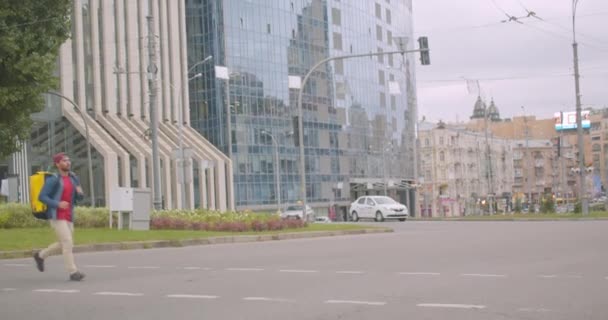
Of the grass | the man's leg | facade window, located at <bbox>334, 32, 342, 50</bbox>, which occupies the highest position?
facade window, located at <bbox>334, 32, 342, 50</bbox>

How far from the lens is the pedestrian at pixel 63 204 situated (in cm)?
1133

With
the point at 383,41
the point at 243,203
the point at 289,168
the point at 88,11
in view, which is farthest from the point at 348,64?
the point at 88,11

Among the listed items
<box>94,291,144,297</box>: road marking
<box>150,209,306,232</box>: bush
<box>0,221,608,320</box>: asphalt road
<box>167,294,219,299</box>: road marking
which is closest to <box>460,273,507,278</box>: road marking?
<box>0,221,608,320</box>: asphalt road

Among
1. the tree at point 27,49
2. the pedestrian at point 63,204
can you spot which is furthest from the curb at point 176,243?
the pedestrian at point 63,204

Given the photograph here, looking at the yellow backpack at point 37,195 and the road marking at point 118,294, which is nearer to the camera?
the road marking at point 118,294

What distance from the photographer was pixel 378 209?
1748 inches

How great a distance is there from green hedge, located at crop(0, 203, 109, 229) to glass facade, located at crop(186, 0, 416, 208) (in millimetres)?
41907

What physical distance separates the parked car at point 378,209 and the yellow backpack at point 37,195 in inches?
1312

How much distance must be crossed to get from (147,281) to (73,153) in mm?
44376

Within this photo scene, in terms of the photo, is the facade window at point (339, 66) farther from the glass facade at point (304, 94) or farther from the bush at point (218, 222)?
the bush at point (218, 222)

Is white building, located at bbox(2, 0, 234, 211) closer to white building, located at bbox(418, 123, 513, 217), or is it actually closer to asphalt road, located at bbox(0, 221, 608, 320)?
asphalt road, located at bbox(0, 221, 608, 320)

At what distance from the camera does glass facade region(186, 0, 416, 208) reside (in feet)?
239

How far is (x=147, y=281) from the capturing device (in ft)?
37.6

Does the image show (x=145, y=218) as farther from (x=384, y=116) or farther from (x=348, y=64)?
(x=384, y=116)
